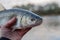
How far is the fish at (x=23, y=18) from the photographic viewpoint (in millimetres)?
1532

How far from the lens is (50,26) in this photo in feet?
24.1

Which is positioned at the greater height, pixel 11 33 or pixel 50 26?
pixel 50 26

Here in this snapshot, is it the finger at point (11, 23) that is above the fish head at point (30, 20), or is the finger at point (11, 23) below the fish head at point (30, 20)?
below

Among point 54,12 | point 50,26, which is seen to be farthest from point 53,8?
point 50,26

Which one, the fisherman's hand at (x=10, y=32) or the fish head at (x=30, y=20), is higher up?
the fish head at (x=30, y=20)

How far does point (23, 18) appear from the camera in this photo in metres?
1.58

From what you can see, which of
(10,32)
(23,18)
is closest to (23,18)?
(23,18)

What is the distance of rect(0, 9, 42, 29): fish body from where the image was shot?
1533 mm

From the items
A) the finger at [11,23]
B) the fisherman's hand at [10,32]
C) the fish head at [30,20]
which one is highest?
the fish head at [30,20]

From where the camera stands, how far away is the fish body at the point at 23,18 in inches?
60.4

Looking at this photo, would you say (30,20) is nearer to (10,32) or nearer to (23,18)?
(23,18)

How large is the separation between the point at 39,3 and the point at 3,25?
8688 mm

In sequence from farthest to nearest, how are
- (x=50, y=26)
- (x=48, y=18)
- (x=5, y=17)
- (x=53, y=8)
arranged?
1. (x=53, y=8)
2. (x=48, y=18)
3. (x=50, y=26)
4. (x=5, y=17)

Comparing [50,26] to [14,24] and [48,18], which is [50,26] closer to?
[48,18]
